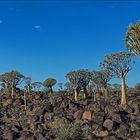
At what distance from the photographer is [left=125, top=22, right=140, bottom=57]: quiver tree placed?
3434cm

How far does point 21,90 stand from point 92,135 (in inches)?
1297

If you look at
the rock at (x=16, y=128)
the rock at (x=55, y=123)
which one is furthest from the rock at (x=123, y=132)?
the rock at (x=16, y=128)

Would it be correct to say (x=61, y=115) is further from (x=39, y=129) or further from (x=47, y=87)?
(x=47, y=87)

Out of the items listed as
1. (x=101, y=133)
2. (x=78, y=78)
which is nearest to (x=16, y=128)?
Answer: (x=101, y=133)

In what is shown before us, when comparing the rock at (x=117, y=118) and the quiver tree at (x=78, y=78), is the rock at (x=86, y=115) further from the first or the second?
the quiver tree at (x=78, y=78)

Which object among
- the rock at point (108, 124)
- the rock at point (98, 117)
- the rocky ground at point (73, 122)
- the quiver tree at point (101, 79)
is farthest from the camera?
the quiver tree at point (101, 79)

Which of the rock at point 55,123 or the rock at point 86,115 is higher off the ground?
the rock at point 86,115

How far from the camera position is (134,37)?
3478 centimetres

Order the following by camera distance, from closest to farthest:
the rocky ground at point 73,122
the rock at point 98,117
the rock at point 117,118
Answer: the rocky ground at point 73,122
the rock at point 117,118
the rock at point 98,117

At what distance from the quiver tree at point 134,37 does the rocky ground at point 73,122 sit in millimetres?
5062

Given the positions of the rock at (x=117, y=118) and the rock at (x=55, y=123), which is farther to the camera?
the rock at (x=55, y=123)

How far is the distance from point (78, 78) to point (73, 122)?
670 inches

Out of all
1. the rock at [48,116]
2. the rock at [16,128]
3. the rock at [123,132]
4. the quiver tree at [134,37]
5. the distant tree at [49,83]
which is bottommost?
the rock at [123,132]

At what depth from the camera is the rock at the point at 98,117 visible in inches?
1351
